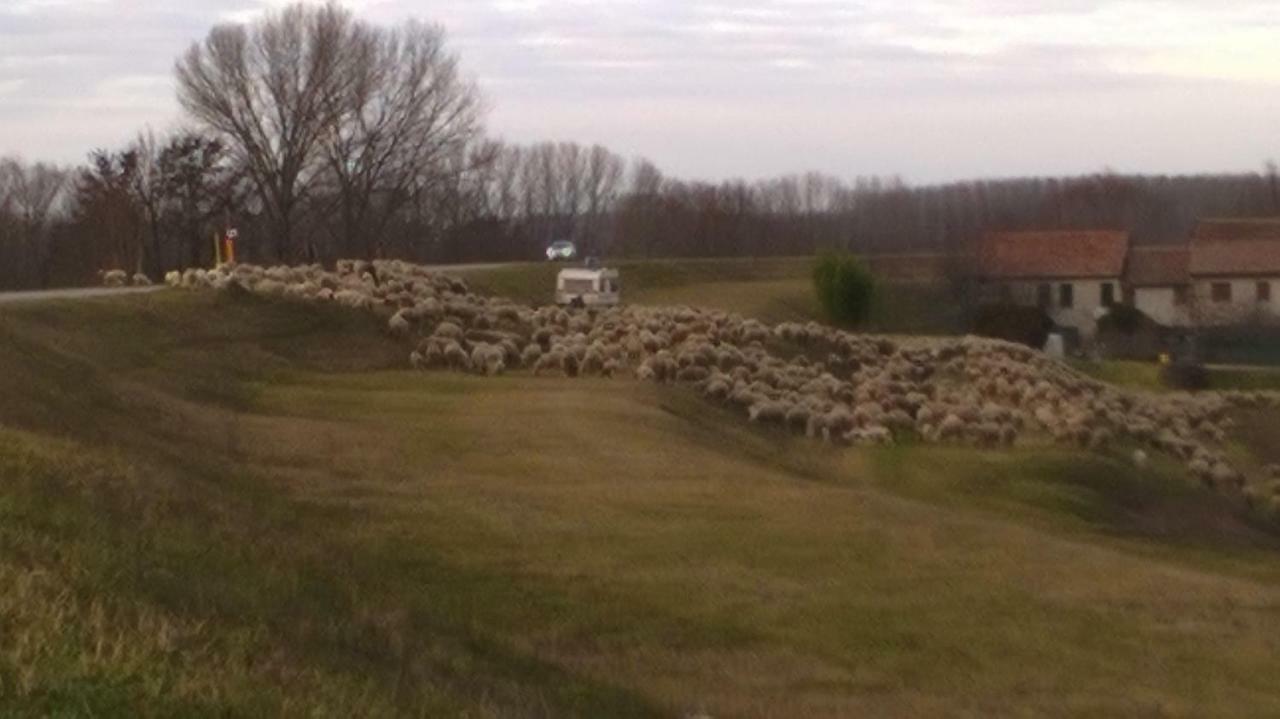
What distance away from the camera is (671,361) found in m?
32.7

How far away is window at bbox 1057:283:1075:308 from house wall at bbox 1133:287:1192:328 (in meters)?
2.01

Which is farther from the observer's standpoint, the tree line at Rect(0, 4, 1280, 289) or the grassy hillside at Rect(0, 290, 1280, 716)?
the tree line at Rect(0, 4, 1280, 289)

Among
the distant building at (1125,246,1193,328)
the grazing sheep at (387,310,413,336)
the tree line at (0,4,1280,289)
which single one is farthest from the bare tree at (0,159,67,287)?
the distant building at (1125,246,1193,328)

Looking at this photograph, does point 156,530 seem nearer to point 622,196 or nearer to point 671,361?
point 671,361

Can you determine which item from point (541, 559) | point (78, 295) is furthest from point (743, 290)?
point (541, 559)

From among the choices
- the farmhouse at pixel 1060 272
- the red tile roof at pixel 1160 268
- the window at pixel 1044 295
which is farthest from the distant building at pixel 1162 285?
the window at pixel 1044 295

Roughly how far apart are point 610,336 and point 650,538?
1604cm

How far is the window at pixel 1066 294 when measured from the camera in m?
72.3

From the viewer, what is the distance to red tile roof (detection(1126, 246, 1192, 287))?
71500mm

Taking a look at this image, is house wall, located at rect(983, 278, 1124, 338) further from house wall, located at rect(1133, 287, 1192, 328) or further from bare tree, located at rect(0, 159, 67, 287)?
bare tree, located at rect(0, 159, 67, 287)

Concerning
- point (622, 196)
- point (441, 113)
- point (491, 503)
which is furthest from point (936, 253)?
point (491, 503)

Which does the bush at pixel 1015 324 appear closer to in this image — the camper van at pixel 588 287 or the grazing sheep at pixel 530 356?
the camper van at pixel 588 287

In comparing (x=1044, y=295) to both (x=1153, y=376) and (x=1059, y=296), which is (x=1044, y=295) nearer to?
(x=1059, y=296)

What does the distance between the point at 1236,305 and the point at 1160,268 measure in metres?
3.60
